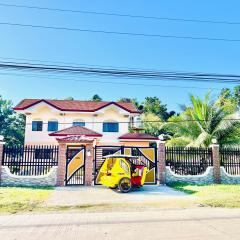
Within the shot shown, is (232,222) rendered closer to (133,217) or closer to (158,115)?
(133,217)

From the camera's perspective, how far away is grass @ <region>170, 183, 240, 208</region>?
10209mm

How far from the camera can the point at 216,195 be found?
38.9ft

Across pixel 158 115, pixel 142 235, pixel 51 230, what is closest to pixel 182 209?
pixel 142 235

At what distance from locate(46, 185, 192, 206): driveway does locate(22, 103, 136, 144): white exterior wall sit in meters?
14.4

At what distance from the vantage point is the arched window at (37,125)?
2766 cm

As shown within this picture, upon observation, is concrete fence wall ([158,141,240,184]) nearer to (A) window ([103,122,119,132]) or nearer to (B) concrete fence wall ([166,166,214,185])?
(B) concrete fence wall ([166,166,214,185])

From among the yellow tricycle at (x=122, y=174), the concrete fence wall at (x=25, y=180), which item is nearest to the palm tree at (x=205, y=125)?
the yellow tricycle at (x=122, y=174)

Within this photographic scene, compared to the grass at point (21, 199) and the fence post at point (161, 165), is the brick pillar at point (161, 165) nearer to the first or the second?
the fence post at point (161, 165)

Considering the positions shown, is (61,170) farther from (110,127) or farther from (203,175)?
(110,127)

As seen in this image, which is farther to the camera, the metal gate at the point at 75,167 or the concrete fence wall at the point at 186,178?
the concrete fence wall at the point at 186,178

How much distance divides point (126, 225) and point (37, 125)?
22794mm

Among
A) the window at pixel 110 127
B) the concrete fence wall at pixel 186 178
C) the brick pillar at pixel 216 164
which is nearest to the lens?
the concrete fence wall at pixel 186 178

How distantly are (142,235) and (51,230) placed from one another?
225 cm

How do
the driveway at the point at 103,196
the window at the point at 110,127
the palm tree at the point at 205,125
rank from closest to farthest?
the driveway at the point at 103,196
the palm tree at the point at 205,125
the window at the point at 110,127
